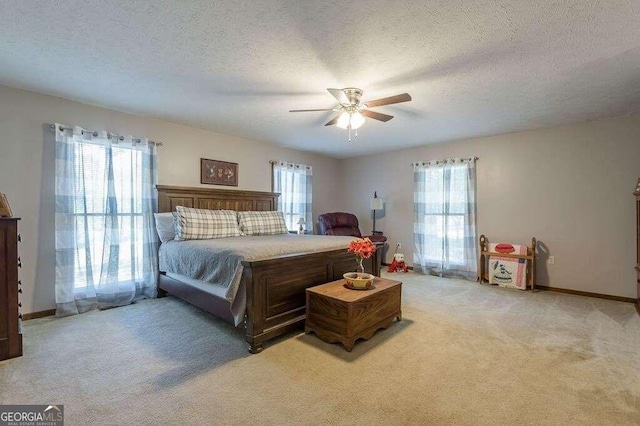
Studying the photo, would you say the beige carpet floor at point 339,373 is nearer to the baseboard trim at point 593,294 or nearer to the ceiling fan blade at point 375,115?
the baseboard trim at point 593,294

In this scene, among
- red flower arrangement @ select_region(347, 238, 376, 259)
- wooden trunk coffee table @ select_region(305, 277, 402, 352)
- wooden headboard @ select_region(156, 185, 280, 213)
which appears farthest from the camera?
wooden headboard @ select_region(156, 185, 280, 213)

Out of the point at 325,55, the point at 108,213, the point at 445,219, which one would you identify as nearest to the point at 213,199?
the point at 108,213

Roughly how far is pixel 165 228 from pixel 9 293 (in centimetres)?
166

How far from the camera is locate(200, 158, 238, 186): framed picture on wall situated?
4547 mm

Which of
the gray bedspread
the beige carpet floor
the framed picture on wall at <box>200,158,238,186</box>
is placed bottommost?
the beige carpet floor

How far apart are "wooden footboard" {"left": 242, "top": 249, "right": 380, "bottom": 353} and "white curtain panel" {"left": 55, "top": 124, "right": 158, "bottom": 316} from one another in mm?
2175

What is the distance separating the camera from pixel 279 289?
8.67 feet

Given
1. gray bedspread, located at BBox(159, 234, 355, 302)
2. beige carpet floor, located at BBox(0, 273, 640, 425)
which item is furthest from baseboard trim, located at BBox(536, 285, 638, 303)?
gray bedspread, located at BBox(159, 234, 355, 302)

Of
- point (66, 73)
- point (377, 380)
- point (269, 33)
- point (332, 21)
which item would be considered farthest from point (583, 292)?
point (66, 73)

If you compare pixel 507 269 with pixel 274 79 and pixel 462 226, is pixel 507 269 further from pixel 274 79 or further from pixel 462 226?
pixel 274 79

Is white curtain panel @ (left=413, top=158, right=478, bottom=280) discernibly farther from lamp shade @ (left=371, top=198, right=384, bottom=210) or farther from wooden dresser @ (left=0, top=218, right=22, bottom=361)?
wooden dresser @ (left=0, top=218, right=22, bottom=361)

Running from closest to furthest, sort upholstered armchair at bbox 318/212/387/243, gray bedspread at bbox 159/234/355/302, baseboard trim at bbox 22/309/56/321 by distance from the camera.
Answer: gray bedspread at bbox 159/234/355/302 < baseboard trim at bbox 22/309/56/321 < upholstered armchair at bbox 318/212/387/243

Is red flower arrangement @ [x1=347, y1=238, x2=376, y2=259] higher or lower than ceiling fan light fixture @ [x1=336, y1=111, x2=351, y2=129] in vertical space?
lower

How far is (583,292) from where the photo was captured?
4078 millimetres
